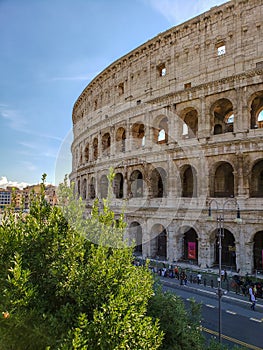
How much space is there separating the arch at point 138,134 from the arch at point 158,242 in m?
8.61

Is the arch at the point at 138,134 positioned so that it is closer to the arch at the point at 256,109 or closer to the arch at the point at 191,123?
the arch at the point at 191,123

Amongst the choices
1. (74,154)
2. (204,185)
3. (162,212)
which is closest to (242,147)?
(204,185)

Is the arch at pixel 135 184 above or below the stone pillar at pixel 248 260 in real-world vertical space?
above

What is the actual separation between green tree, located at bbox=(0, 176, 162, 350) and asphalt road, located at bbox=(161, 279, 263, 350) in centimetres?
680

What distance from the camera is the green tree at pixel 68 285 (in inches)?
189

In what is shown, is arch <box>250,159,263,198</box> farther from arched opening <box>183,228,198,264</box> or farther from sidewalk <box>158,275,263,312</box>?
sidewalk <box>158,275,263,312</box>

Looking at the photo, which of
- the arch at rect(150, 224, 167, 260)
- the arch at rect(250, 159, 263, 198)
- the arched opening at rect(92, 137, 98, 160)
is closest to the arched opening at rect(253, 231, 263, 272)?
the arch at rect(250, 159, 263, 198)

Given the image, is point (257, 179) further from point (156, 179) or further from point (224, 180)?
point (156, 179)

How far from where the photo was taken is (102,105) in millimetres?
33125

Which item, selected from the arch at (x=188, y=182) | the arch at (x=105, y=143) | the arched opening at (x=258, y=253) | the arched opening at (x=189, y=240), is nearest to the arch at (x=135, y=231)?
the arched opening at (x=189, y=240)

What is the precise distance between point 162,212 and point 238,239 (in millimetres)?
6504

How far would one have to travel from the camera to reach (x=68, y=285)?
18.0 feet

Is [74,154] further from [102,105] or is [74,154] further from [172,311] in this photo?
[172,311]

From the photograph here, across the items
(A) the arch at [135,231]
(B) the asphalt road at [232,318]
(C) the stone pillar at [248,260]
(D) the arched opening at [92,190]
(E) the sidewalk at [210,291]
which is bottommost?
(B) the asphalt road at [232,318]
